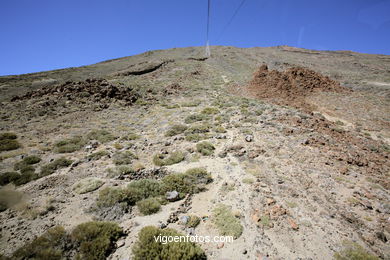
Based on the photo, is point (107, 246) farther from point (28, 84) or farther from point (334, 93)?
point (28, 84)

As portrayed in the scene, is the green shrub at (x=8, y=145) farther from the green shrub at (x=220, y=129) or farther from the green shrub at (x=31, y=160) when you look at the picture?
the green shrub at (x=220, y=129)

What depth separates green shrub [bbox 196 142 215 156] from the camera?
898cm

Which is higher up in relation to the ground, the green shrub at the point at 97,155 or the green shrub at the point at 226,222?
the green shrub at the point at 97,155

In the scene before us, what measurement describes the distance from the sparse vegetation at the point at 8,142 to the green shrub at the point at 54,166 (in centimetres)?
380

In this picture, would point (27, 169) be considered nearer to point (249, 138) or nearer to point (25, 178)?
point (25, 178)

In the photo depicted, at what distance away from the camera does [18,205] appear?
5.66 meters

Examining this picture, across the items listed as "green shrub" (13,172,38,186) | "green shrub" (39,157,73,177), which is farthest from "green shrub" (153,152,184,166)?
"green shrub" (13,172,38,186)

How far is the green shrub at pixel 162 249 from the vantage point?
12.9 ft

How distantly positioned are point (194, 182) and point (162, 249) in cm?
299

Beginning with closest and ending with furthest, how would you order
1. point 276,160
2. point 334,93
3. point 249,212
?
point 249,212 < point 276,160 < point 334,93

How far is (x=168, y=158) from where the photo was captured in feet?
28.2

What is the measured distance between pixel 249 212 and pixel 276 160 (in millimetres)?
3664

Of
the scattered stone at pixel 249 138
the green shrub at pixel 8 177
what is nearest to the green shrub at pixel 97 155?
the green shrub at pixel 8 177

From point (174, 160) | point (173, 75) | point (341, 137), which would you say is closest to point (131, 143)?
point (174, 160)
